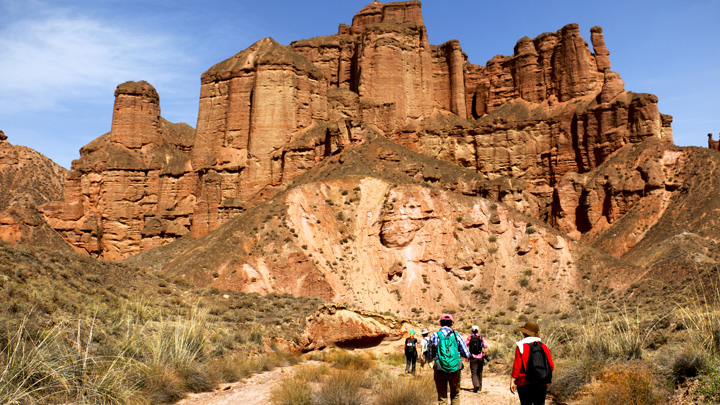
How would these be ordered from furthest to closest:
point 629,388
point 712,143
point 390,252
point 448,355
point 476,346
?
1. point 712,143
2. point 390,252
3. point 476,346
4. point 629,388
5. point 448,355

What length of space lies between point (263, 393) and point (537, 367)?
22.5 ft

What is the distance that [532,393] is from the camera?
8.66 meters

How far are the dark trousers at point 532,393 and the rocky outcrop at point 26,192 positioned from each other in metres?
48.4

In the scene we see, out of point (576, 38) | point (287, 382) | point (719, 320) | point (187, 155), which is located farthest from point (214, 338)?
point (576, 38)

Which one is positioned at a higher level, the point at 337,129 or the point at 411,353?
the point at 337,129

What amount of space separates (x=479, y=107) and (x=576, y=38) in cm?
A: 1322

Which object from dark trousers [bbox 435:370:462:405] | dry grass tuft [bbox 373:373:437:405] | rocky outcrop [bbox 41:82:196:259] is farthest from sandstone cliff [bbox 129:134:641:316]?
dark trousers [bbox 435:370:462:405]

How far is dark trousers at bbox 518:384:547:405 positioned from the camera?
28.3ft

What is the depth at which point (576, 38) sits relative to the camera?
61.8 meters

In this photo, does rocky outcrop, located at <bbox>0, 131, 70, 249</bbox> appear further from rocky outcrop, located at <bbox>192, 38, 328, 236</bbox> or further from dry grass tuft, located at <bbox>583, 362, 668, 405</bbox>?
dry grass tuft, located at <bbox>583, 362, 668, 405</bbox>

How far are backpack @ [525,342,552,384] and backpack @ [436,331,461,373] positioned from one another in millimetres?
1523

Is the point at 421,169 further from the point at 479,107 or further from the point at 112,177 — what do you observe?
the point at 112,177

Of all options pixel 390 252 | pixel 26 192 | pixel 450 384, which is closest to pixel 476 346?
pixel 450 384

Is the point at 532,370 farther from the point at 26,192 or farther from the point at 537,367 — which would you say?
the point at 26,192
